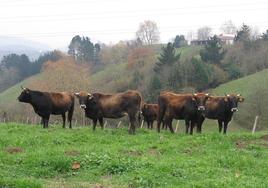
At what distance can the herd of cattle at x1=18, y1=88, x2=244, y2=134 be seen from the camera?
24.0 metres

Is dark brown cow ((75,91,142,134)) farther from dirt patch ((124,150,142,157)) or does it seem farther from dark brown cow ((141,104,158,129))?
dark brown cow ((141,104,158,129))

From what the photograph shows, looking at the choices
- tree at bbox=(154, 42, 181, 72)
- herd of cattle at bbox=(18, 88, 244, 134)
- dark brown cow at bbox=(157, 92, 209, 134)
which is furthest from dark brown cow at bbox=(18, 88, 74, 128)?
tree at bbox=(154, 42, 181, 72)

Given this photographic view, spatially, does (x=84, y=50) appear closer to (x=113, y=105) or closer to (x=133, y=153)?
(x=113, y=105)

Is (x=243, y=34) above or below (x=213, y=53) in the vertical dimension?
above

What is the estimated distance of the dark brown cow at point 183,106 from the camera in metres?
24.4

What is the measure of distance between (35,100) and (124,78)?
2951 inches

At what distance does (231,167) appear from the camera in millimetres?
14750

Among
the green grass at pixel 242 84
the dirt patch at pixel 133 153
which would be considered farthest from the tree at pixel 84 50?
the dirt patch at pixel 133 153

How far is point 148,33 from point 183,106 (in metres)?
154

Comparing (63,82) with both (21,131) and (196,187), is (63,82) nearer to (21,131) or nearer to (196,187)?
(21,131)

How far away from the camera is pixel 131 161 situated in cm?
1451

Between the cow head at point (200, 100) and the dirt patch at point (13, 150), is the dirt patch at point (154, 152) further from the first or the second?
the cow head at point (200, 100)

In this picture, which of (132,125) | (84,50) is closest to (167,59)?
(84,50)

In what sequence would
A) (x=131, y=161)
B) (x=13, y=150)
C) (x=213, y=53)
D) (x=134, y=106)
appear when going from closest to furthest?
(x=131, y=161) < (x=13, y=150) < (x=134, y=106) < (x=213, y=53)
